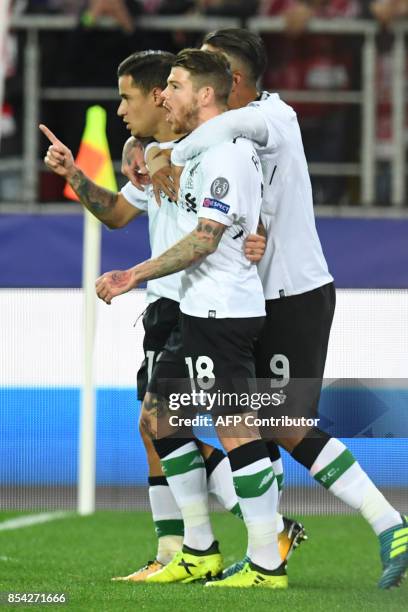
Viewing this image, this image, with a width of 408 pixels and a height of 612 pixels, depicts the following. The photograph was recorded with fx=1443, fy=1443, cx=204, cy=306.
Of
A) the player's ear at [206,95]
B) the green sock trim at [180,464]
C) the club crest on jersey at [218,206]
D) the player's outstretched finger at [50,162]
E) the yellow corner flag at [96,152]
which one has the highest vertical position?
the player's ear at [206,95]

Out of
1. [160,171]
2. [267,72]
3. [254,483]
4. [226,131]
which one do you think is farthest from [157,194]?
[267,72]

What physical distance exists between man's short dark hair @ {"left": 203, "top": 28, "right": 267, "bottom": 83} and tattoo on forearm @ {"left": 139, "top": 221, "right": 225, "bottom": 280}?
72cm

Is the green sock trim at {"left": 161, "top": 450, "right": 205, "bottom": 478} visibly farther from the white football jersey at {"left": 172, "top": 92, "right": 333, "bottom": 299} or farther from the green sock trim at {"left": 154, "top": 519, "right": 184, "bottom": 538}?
the white football jersey at {"left": 172, "top": 92, "right": 333, "bottom": 299}

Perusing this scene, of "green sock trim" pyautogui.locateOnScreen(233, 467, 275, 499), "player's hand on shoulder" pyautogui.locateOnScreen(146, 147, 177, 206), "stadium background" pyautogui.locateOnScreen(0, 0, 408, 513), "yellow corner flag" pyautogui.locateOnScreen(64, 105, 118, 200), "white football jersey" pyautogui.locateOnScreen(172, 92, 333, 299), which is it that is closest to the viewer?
"green sock trim" pyautogui.locateOnScreen(233, 467, 275, 499)

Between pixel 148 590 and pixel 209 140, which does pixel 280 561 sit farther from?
pixel 209 140

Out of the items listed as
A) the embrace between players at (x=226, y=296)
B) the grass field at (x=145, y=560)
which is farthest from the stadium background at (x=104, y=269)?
the embrace between players at (x=226, y=296)

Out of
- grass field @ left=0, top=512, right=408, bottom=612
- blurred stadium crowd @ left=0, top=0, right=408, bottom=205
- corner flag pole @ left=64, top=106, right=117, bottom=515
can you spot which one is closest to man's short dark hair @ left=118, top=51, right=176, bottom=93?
grass field @ left=0, top=512, right=408, bottom=612

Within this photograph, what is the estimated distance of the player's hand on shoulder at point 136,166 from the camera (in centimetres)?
525

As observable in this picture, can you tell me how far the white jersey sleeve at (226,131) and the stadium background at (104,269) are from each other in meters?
1.50

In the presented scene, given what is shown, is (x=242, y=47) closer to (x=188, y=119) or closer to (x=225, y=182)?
(x=188, y=119)

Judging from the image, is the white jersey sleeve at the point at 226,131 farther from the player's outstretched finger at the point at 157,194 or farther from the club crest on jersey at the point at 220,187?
the player's outstretched finger at the point at 157,194

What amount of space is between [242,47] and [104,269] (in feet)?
11.4

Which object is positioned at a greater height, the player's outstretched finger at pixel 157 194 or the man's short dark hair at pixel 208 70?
the man's short dark hair at pixel 208 70

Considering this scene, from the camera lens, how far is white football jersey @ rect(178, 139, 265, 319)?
449 cm
